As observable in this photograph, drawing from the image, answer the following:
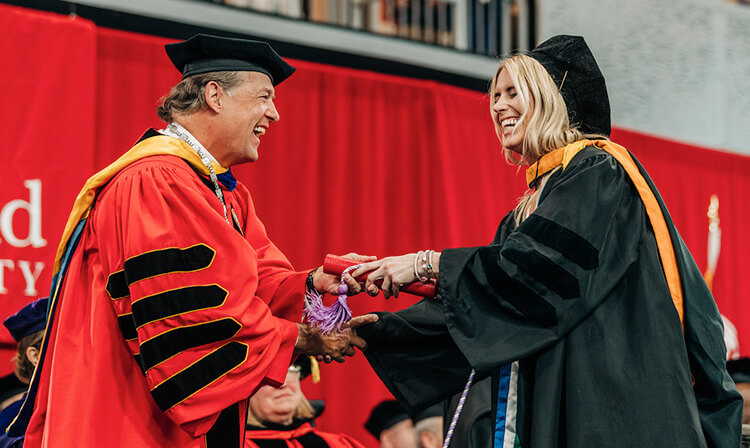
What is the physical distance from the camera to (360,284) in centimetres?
334

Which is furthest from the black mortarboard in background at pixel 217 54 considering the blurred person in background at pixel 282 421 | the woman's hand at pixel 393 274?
the blurred person in background at pixel 282 421

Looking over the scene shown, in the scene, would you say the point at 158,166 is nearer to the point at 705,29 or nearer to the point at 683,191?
the point at 683,191

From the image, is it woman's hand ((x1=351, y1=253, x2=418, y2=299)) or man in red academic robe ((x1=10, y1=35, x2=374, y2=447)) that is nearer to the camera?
man in red academic robe ((x1=10, y1=35, x2=374, y2=447))

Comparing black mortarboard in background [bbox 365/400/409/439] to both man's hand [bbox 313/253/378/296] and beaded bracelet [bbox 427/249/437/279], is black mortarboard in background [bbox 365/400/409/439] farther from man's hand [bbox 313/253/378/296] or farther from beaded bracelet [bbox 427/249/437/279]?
beaded bracelet [bbox 427/249/437/279]

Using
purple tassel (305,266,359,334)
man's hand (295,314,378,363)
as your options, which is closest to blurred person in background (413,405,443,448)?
man's hand (295,314,378,363)

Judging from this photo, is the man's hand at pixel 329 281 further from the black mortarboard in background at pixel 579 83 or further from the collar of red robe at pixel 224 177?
the black mortarboard in background at pixel 579 83

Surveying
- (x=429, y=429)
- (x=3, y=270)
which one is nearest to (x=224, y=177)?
(x=429, y=429)

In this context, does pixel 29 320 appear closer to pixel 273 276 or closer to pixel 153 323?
pixel 273 276

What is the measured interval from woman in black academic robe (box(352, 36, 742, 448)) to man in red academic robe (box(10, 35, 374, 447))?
612 mm

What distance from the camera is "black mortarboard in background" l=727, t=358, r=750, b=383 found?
17.8ft

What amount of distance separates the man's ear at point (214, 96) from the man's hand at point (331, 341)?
0.81m

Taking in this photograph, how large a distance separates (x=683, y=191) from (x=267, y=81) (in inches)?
241

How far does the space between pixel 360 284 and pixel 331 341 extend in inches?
9.0

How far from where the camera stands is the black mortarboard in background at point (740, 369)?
→ 17.8 ft
